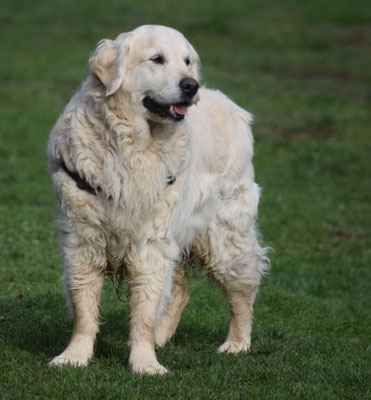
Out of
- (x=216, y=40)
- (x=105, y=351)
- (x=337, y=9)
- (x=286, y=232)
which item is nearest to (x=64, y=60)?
(x=216, y=40)

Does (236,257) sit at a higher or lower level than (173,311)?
higher

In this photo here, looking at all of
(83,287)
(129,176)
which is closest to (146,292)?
(83,287)

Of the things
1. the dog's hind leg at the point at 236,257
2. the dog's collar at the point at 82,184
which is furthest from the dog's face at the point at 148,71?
the dog's hind leg at the point at 236,257

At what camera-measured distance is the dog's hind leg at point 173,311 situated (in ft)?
21.6

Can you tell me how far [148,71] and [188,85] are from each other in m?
0.30

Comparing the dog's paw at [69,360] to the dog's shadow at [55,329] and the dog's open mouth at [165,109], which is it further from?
the dog's open mouth at [165,109]

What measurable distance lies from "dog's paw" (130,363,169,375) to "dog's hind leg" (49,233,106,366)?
340 millimetres

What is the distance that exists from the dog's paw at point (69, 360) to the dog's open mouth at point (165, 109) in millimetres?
1702

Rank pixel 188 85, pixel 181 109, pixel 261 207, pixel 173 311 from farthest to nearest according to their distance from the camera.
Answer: pixel 261 207
pixel 173 311
pixel 181 109
pixel 188 85

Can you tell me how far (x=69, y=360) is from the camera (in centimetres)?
549

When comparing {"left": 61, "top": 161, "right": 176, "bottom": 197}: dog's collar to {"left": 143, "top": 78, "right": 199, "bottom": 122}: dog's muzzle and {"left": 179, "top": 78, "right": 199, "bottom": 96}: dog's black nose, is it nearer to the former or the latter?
{"left": 143, "top": 78, "right": 199, "bottom": 122}: dog's muzzle

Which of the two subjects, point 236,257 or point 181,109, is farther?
point 236,257

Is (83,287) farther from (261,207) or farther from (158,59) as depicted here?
(261,207)

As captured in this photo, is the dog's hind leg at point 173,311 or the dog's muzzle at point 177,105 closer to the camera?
the dog's muzzle at point 177,105
